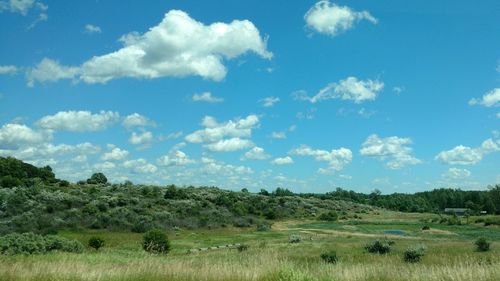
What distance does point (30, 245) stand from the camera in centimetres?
2225

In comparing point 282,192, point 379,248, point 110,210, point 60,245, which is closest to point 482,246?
point 379,248

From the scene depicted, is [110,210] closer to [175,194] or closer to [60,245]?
[175,194]

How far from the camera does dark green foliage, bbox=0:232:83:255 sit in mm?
21547

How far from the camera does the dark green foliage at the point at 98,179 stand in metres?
105

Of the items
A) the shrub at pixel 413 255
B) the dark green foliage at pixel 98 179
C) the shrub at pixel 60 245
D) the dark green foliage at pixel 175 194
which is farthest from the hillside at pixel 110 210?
the shrub at pixel 413 255

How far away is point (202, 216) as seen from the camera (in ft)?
241

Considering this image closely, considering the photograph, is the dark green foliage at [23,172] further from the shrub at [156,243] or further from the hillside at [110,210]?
the shrub at [156,243]

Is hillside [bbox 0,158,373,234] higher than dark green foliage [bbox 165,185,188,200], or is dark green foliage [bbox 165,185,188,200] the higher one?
dark green foliage [bbox 165,185,188,200]

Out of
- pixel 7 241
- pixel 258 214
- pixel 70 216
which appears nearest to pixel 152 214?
pixel 70 216

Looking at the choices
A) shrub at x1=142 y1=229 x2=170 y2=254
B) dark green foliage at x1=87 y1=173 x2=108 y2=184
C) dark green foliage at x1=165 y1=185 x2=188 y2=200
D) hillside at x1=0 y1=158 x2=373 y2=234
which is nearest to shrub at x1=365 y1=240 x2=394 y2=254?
shrub at x1=142 y1=229 x2=170 y2=254

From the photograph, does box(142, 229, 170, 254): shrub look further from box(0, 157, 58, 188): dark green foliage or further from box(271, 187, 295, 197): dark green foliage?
A: box(271, 187, 295, 197): dark green foliage

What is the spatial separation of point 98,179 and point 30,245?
89.9m

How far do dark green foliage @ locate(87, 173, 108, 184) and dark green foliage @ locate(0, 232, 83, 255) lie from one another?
8039cm

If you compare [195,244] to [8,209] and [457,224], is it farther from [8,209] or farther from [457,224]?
[457,224]
